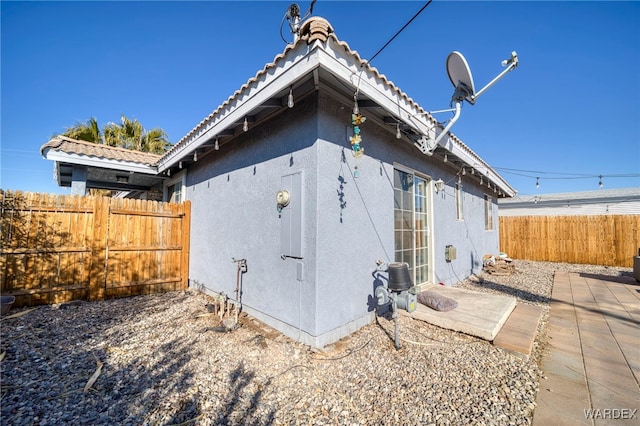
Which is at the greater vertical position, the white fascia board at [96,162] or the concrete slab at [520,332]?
the white fascia board at [96,162]

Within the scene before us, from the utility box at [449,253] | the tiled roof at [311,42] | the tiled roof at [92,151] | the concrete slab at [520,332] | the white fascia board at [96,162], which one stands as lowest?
the concrete slab at [520,332]

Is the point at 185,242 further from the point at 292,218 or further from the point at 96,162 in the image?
the point at 292,218

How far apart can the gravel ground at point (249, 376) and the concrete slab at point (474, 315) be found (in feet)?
0.39

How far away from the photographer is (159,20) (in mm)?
5656

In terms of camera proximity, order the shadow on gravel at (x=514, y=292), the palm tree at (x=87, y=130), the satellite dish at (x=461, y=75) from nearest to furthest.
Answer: the satellite dish at (x=461, y=75), the shadow on gravel at (x=514, y=292), the palm tree at (x=87, y=130)

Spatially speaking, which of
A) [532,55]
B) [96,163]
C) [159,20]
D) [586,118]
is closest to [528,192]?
[586,118]

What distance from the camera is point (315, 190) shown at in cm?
321

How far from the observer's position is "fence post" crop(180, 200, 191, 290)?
6.48 m

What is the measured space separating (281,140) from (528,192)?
19402 millimetres

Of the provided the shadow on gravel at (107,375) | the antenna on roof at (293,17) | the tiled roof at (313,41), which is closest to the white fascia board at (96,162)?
the shadow on gravel at (107,375)

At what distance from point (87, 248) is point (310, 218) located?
17.5ft

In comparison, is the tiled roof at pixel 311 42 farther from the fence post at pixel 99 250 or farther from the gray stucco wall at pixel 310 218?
the fence post at pixel 99 250

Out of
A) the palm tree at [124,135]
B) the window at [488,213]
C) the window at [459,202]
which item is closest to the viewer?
the window at [459,202]

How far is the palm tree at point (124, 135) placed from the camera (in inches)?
412
